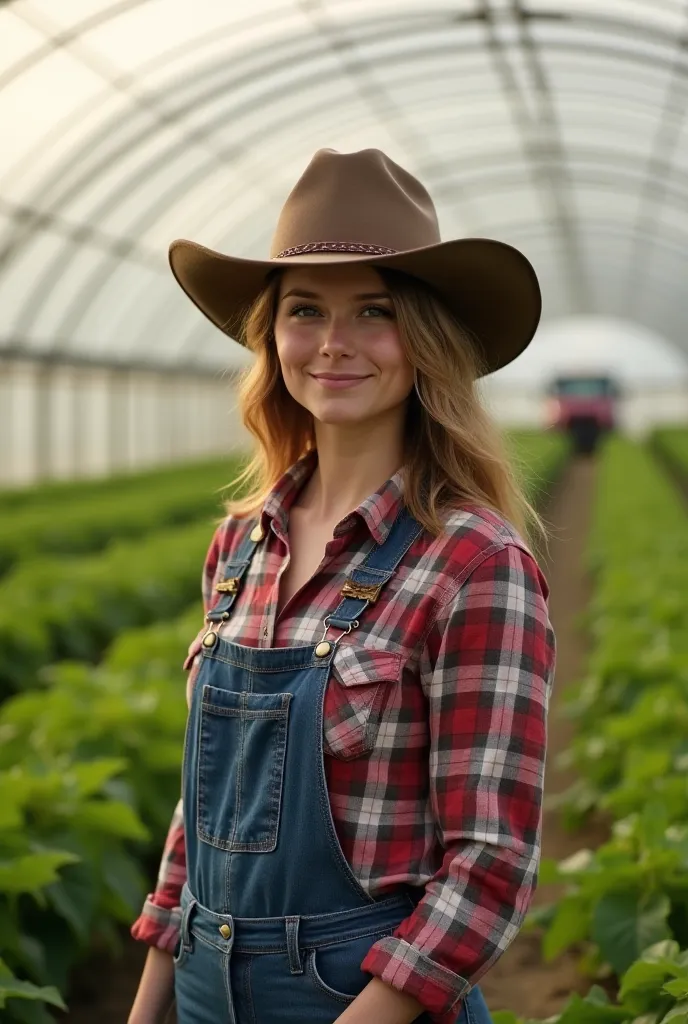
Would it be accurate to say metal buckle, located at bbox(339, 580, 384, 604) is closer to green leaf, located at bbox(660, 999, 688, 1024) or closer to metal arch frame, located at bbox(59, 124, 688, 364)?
green leaf, located at bbox(660, 999, 688, 1024)

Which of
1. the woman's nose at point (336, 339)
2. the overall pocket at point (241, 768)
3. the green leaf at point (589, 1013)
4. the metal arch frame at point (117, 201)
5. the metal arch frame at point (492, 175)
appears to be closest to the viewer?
the overall pocket at point (241, 768)

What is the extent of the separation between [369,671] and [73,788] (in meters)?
2.11

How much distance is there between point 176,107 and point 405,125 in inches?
212

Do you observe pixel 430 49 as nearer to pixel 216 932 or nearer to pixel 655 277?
pixel 216 932

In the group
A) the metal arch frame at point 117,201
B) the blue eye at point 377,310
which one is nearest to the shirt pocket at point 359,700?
the blue eye at point 377,310

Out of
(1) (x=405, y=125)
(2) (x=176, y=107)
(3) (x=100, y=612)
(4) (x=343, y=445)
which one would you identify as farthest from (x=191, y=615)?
(1) (x=405, y=125)

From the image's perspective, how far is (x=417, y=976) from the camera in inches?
69.1

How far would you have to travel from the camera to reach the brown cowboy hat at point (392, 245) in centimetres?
196

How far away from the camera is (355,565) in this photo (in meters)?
1.97

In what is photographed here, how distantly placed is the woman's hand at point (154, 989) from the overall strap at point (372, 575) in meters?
0.71

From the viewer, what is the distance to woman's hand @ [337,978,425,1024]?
1.76 m

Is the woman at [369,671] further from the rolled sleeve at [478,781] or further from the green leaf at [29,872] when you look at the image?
the green leaf at [29,872]

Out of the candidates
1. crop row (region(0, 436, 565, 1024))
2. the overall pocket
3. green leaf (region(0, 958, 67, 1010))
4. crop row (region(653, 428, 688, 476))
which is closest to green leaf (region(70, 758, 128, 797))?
crop row (region(0, 436, 565, 1024))

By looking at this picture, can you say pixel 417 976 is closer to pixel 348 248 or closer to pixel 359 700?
pixel 359 700
